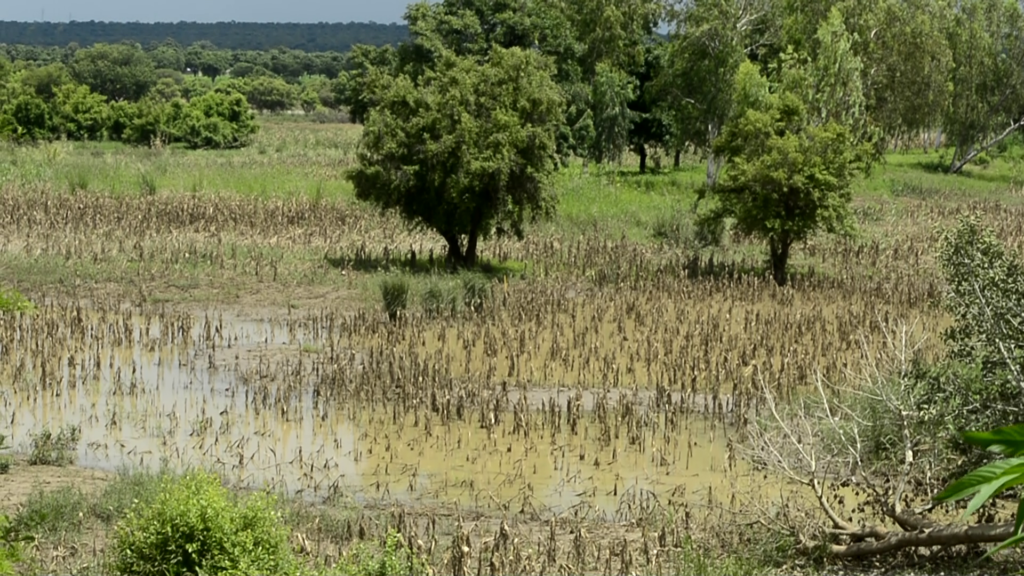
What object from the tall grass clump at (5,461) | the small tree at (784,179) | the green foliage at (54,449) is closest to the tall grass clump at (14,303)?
the tall grass clump at (5,461)

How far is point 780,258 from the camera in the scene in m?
23.7

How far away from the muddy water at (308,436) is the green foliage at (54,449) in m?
0.17

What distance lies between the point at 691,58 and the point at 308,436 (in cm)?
2681

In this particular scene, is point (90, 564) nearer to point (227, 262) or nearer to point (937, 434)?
point (937, 434)

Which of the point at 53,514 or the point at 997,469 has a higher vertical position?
the point at 997,469

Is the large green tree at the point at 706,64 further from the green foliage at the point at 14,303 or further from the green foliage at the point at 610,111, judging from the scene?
the green foliage at the point at 14,303

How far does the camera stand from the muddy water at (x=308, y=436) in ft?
38.0

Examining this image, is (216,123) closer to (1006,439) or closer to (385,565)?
(385,565)

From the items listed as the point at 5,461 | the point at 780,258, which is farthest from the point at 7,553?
the point at 780,258

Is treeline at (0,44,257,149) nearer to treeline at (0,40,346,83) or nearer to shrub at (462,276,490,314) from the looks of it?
shrub at (462,276,490,314)

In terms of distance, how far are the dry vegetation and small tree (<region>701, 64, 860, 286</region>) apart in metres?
1.02

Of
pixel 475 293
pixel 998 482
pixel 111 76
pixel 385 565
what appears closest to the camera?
pixel 998 482

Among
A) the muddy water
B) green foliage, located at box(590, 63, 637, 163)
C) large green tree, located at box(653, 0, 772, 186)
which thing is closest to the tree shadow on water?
the muddy water

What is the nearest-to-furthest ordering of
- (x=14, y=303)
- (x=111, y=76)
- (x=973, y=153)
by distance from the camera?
(x=14, y=303) → (x=973, y=153) → (x=111, y=76)
